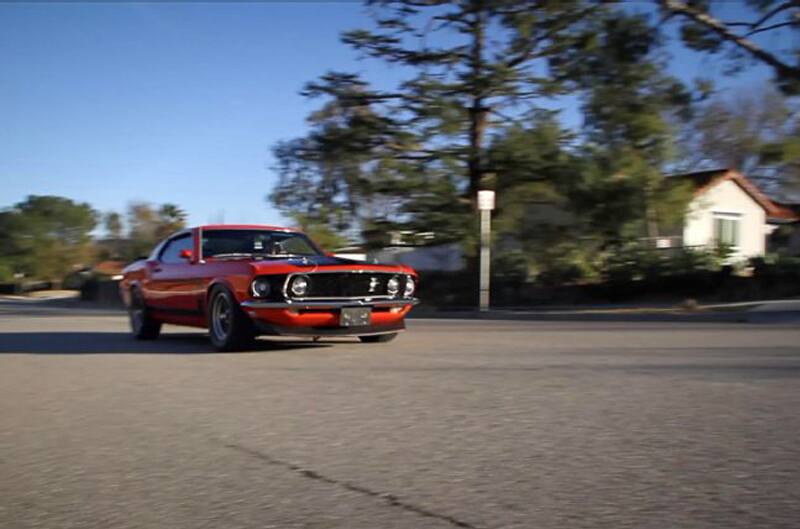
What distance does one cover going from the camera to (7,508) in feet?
12.2

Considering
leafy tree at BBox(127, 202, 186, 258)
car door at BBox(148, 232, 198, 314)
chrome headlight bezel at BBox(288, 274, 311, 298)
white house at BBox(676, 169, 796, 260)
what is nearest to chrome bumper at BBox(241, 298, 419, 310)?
chrome headlight bezel at BBox(288, 274, 311, 298)

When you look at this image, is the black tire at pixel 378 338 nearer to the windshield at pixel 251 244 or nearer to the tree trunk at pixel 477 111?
the windshield at pixel 251 244

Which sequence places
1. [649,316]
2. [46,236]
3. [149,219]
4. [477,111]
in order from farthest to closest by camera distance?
[46,236]
[149,219]
[477,111]
[649,316]

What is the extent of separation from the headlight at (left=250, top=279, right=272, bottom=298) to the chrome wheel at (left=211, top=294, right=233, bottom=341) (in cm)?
59

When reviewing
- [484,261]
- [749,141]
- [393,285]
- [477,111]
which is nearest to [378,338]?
[393,285]

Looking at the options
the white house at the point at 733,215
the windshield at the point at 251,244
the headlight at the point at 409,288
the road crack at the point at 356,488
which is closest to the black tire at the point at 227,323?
the windshield at the point at 251,244

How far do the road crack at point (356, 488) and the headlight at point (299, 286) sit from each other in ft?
12.1

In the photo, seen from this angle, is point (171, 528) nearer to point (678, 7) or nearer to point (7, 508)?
point (7, 508)

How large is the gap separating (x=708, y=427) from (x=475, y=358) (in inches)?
141

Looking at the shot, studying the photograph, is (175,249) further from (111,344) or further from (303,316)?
(303,316)

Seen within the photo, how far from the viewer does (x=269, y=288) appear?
8.43 meters

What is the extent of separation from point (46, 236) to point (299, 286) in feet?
273

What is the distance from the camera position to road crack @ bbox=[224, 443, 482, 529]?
347cm

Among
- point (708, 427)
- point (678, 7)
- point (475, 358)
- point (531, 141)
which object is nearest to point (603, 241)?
point (531, 141)
